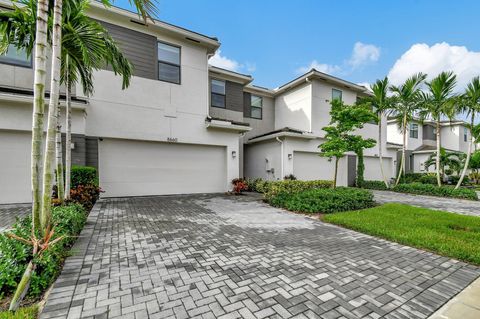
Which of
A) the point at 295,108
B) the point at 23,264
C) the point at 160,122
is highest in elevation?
the point at 295,108

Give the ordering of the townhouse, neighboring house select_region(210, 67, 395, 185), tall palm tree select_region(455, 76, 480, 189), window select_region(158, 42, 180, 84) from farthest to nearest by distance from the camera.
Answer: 1. neighboring house select_region(210, 67, 395, 185)
2. tall palm tree select_region(455, 76, 480, 189)
3. window select_region(158, 42, 180, 84)
4. the townhouse

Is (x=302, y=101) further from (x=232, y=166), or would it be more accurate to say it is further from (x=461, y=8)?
(x=461, y=8)

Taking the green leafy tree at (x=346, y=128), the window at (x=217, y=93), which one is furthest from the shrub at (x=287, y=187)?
the window at (x=217, y=93)

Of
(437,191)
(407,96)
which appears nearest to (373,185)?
(437,191)

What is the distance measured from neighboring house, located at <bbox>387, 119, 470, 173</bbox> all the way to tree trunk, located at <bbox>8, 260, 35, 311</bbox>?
23.9m

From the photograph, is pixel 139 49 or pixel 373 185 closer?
pixel 139 49

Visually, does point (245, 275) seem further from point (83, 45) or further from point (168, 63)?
point (168, 63)

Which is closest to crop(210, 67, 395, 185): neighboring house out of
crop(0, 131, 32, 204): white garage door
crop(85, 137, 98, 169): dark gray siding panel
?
crop(85, 137, 98, 169): dark gray siding panel

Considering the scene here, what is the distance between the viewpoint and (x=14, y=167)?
7.32 metres

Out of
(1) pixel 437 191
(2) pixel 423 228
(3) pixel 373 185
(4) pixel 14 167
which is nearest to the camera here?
(2) pixel 423 228

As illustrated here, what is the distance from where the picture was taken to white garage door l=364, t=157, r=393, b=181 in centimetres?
1617

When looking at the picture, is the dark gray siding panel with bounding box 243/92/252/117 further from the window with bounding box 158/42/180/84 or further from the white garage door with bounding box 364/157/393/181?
the white garage door with bounding box 364/157/393/181

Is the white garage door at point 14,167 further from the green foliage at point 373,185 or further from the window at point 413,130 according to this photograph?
the window at point 413,130

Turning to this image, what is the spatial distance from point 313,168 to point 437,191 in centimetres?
635
